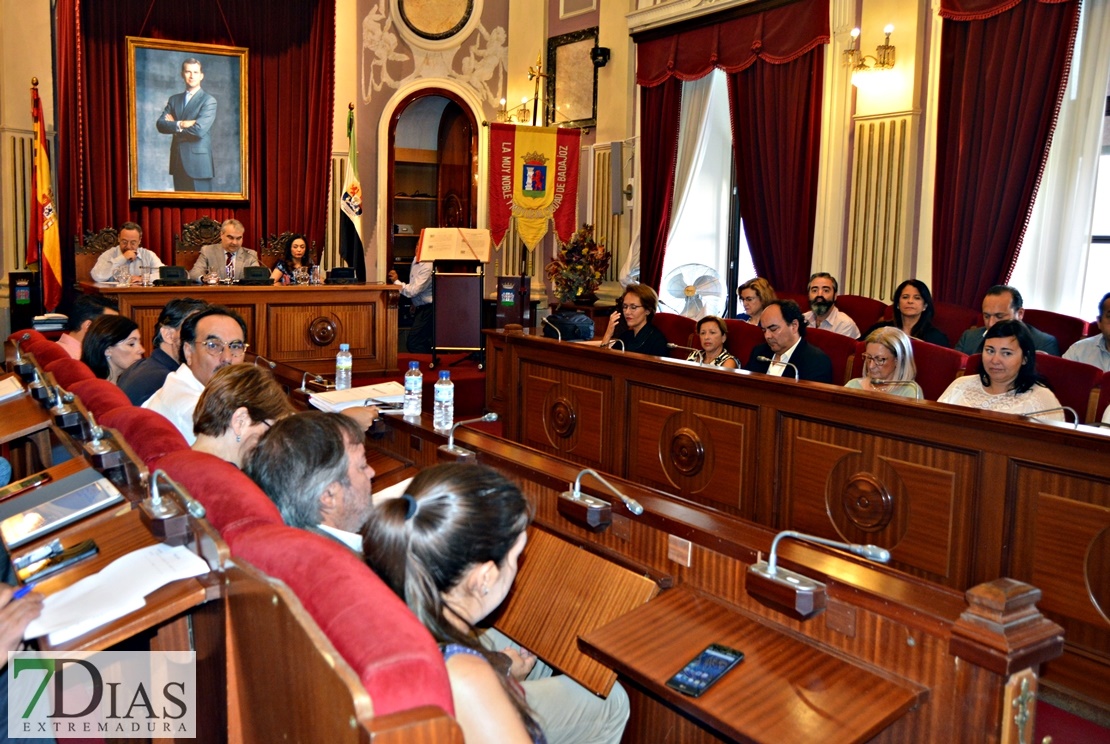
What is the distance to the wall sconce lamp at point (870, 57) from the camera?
20.4ft

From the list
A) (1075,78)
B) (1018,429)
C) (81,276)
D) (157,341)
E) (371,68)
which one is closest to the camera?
(1018,429)

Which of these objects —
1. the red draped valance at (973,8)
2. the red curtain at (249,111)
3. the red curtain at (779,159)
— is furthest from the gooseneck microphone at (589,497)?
the red curtain at (249,111)

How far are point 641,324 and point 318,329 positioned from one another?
123 inches

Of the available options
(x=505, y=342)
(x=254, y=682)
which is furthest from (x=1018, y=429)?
(x=505, y=342)

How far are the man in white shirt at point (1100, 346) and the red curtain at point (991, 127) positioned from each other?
89cm

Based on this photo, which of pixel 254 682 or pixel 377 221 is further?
pixel 377 221

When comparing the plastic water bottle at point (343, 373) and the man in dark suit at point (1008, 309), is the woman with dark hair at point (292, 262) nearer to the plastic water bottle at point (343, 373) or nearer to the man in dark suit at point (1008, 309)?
the plastic water bottle at point (343, 373)

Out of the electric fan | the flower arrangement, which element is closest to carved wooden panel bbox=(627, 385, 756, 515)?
the electric fan

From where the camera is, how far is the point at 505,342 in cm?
564

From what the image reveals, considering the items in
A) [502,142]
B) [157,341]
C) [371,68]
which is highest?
[371,68]

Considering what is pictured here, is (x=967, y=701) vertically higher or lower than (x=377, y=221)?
lower

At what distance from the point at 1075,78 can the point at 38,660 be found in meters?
5.80

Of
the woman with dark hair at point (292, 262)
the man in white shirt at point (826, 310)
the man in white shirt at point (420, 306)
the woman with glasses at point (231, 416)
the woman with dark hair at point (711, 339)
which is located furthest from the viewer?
the man in white shirt at point (420, 306)

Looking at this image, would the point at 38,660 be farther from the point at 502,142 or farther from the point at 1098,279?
the point at 502,142
